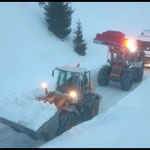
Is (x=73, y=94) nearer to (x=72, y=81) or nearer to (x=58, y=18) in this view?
(x=72, y=81)

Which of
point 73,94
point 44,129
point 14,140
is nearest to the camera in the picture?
point 44,129

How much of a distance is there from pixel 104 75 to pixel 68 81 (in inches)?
225

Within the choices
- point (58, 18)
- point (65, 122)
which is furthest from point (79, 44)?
point (65, 122)

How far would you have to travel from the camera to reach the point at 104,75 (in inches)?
598

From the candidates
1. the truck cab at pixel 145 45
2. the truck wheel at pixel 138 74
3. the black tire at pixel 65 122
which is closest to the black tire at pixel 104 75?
the truck wheel at pixel 138 74

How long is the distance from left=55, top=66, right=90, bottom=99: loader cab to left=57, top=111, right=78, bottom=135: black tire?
92 cm

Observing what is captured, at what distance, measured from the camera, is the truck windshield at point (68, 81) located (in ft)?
31.7

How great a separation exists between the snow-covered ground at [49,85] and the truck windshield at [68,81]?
1284mm

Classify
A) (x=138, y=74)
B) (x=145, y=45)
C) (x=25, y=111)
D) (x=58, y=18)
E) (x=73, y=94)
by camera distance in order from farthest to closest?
(x=58, y=18) → (x=145, y=45) → (x=138, y=74) → (x=73, y=94) → (x=25, y=111)

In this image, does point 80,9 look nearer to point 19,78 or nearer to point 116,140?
point 19,78

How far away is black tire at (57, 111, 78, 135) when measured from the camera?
8.52 meters

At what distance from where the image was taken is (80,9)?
1345 inches

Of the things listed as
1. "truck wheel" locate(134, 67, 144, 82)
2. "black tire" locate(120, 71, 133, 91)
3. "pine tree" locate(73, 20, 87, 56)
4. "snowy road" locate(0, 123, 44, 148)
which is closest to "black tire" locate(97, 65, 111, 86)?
"black tire" locate(120, 71, 133, 91)

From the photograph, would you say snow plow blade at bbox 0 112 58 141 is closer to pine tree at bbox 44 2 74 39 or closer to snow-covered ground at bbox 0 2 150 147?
snow-covered ground at bbox 0 2 150 147
